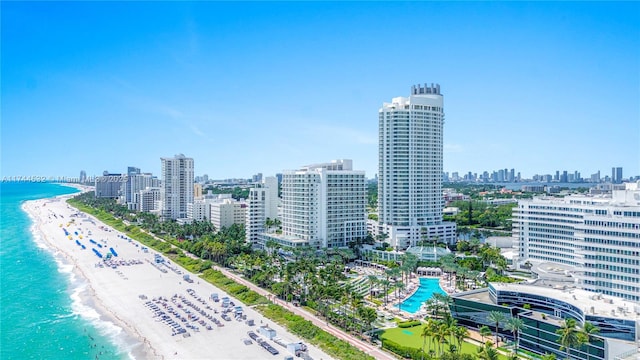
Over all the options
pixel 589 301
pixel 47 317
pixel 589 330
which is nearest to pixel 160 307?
pixel 47 317

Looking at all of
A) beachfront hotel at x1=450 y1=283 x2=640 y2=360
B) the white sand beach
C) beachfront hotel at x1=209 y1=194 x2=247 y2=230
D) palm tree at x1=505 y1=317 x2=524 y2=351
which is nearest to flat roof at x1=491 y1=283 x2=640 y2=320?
beachfront hotel at x1=450 y1=283 x2=640 y2=360

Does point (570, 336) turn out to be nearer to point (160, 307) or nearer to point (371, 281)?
point (371, 281)

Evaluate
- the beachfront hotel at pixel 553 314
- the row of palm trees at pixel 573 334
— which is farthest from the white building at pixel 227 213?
the row of palm trees at pixel 573 334

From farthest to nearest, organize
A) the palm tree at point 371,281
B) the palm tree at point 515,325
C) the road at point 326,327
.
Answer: the palm tree at point 371,281
the road at point 326,327
the palm tree at point 515,325

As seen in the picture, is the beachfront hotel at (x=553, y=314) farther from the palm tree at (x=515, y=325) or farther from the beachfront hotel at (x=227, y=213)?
the beachfront hotel at (x=227, y=213)

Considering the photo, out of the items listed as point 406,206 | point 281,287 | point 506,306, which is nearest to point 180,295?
point 281,287

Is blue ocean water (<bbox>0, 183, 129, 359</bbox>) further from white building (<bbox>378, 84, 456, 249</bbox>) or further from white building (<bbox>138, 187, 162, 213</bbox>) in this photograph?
white building (<bbox>138, 187, 162, 213</bbox>)
